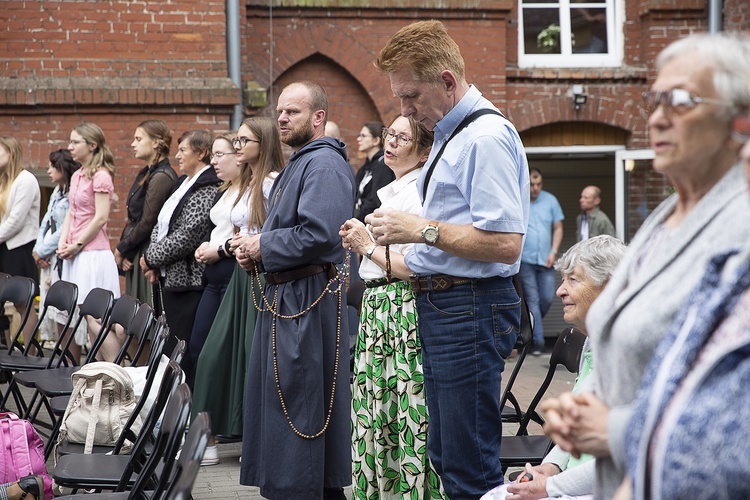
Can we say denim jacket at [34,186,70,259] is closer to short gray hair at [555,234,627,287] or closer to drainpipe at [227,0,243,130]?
drainpipe at [227,0,243,130]

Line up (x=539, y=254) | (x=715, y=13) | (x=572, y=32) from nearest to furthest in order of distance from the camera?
1. (x=539, y=254)
2. (x=715, y=13)
3. (x=572, y=32)

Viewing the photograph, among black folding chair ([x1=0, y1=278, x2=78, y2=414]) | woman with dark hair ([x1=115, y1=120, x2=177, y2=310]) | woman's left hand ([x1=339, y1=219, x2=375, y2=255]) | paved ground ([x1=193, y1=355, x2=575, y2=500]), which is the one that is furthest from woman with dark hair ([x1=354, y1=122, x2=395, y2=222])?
woman's left hand ([x1=339, y1=219, x2=375, y2=255])

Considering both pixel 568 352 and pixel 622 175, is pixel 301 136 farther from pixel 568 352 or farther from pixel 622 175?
pixel 622 175

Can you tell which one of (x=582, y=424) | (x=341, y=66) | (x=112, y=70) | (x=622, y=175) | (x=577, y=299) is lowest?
(x=582, y=424)

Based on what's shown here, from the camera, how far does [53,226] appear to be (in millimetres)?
8539

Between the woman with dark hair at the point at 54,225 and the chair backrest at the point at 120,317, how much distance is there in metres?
2.63

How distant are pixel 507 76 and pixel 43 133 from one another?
492 cm

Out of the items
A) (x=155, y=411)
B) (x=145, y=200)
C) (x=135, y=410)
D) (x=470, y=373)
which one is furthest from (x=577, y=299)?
(x=145, y=200)

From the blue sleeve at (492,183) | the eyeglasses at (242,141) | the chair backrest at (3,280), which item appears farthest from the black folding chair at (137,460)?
the chair backrest at (3,280)

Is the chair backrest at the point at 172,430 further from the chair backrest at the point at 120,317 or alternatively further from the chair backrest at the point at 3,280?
the chair backrest at the point at 3,280

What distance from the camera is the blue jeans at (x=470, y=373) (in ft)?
10.8

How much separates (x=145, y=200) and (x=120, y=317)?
1.89 metres

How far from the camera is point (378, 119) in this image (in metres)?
10.7

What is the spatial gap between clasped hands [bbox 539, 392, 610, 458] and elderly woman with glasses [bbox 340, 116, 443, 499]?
2.20 meters
